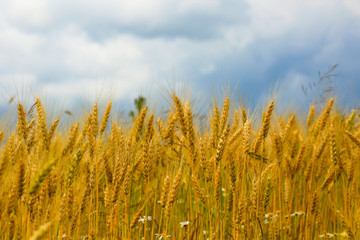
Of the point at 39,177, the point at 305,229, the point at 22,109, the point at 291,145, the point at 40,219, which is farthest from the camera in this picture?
the point at 291,145

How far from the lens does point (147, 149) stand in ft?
9.96

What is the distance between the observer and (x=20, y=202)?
2.78 m

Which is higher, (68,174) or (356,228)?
(68,174)

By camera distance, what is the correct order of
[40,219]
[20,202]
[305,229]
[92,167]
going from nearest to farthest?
1. [40,219]
2. [20,202]
3. [92,167]
4. [305,229]

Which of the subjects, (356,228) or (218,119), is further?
(356,228)

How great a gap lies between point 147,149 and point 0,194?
117cm

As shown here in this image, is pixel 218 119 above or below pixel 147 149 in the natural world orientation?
above

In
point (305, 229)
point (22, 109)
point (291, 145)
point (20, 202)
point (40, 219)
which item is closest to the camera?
point (40, 219)

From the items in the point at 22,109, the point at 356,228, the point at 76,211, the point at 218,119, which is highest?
the point at 22,109

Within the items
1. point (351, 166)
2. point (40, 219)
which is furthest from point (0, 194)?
point (351, 166)

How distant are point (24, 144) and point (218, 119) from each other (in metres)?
1.71

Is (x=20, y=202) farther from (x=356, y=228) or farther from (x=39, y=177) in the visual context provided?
(x=356, y=228)

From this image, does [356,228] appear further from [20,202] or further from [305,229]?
[20,202]

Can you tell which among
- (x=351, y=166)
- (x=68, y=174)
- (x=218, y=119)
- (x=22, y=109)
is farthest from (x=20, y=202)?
(x=351, y=166)
